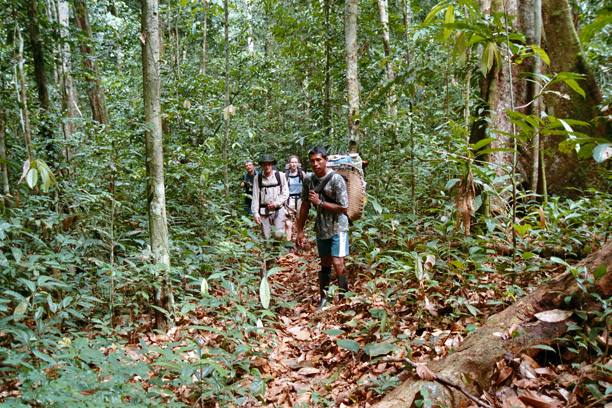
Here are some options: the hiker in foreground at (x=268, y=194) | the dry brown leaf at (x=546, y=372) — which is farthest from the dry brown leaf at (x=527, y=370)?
the hiker in foreground at (x=268, y=194)

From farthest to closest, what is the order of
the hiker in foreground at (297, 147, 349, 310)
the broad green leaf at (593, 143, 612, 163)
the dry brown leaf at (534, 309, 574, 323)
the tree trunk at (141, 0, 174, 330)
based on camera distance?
the hiker in foreground at (297, 147, 349, 310), the tree trunk at (141, 0, 174, 330), the dry brown leaf at (534, 309, 574, 323), the broad green leaf at (593, 143, 612, 163)

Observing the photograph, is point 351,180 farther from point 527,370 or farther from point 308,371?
point 527,370

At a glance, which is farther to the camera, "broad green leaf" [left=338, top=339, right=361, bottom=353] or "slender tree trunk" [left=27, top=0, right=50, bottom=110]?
"slender tree trunk" [left=27, top=0, right=50, bottom=110]

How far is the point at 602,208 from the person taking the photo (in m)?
4.55

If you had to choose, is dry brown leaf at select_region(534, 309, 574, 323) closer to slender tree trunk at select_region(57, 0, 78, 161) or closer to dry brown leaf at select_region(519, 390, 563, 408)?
dry brown leaf at select_region(519, 390, 563, 408)

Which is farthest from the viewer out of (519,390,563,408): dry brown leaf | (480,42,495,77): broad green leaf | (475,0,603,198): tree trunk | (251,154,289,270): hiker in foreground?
(251,154,289,270): hiker in foreground

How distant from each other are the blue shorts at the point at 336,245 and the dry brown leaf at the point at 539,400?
8.94ft

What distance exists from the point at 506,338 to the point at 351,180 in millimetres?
2869

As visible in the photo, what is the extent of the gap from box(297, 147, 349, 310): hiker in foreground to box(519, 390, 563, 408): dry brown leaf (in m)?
2.62

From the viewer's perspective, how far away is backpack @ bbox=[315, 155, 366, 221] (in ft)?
16.8

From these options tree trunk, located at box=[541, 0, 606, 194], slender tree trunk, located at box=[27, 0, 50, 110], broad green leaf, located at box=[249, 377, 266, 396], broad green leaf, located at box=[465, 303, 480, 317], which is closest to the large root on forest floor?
broad green leaf, located at box=[465, 303, 480, 317]

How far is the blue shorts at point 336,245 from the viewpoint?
486cm

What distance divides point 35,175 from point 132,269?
5.51 feet

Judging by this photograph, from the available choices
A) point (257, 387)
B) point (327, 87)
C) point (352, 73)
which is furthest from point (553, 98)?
point (257, 387)
